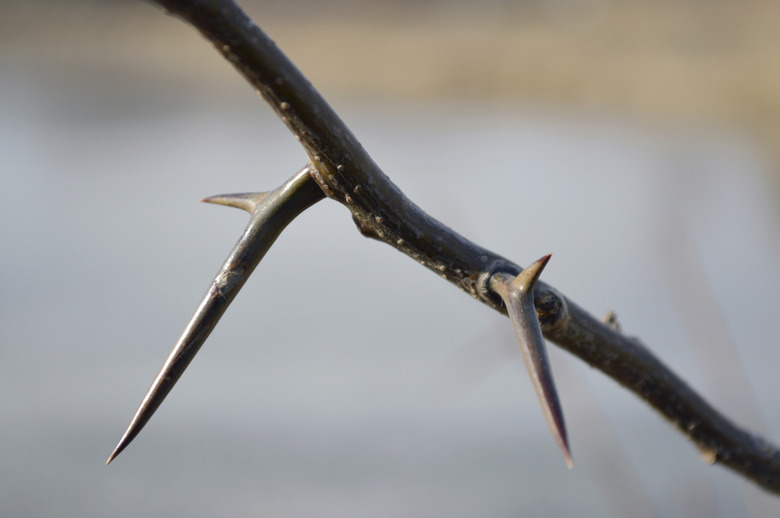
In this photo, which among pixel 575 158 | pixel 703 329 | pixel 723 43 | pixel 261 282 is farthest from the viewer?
pixel 723 43

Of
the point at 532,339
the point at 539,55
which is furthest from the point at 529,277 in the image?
the point at 539,55

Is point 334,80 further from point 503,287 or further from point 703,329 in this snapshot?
point 503,287

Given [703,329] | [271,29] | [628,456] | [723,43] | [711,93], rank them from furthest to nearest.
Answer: [271,29], [723,43], [711,93], [628,456], [703,329]

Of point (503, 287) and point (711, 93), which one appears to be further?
point (711, 93)

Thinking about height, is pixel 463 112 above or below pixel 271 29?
below

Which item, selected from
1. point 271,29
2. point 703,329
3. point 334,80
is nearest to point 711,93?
point 334,80

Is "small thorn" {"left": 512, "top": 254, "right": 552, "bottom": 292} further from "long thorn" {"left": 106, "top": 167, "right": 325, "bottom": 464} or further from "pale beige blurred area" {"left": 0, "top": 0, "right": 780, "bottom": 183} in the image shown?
"pale beige blurred area" {"left": 0, "top": 0, "right": 780, "bottom": 183}
